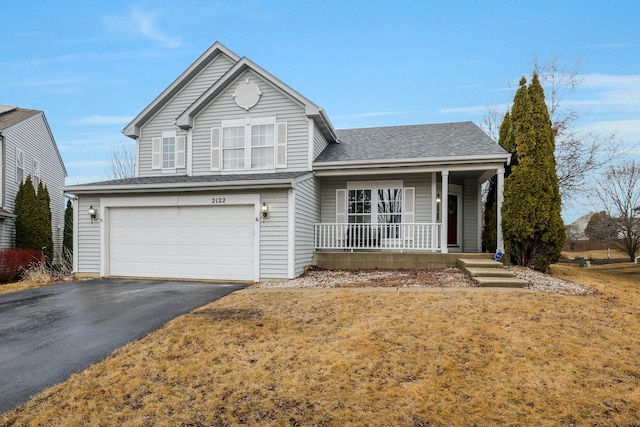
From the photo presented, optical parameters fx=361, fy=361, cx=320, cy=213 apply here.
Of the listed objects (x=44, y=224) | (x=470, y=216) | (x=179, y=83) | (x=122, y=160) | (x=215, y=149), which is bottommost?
(x=44, y=224)

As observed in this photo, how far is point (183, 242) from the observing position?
1081 centimetres

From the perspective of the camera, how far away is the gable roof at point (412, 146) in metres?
11.3

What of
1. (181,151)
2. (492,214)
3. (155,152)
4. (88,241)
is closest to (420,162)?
(492,214)

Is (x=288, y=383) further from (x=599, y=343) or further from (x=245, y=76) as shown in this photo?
(x=245, y=76)

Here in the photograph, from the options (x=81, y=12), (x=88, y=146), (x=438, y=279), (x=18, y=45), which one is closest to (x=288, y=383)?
(x=438, y=279)

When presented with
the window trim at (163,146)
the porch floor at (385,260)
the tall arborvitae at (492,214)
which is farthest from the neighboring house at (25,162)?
the tall arborvitae at (492,214)

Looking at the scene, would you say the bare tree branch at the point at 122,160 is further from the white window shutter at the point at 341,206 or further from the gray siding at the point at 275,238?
the gray siding at the point at 275,238

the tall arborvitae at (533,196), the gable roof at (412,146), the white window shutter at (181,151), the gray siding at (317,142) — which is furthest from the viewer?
the white window shutter at (181,151)

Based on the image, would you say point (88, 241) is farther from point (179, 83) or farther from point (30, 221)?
point (30, 221)

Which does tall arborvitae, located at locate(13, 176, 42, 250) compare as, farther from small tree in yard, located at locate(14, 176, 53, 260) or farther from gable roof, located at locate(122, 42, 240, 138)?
gable roof, located at locate(122, 42, 240, 138)

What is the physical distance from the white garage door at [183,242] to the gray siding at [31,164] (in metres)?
8.51

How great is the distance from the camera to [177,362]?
4539 mm

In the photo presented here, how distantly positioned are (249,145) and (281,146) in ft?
3.69

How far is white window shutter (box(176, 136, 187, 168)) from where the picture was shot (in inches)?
526
